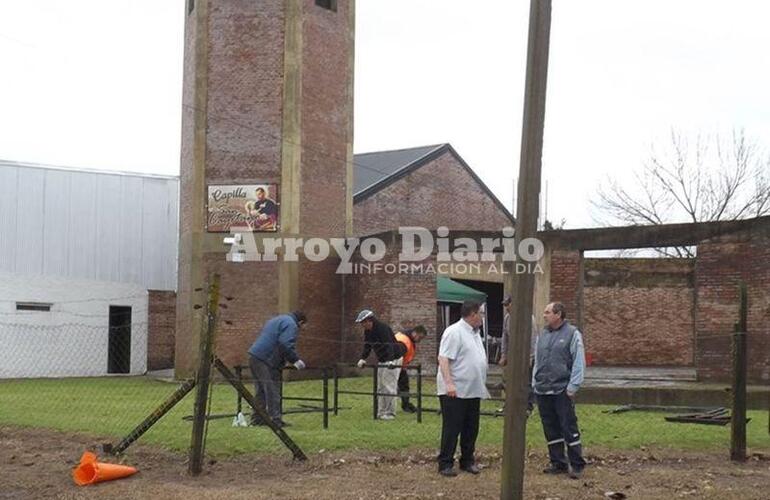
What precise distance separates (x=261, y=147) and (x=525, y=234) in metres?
17.4

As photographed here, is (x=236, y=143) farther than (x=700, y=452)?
Yes

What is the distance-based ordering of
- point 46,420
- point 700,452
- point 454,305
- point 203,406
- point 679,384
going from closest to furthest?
point 203,406 < point 700,452 < point 46,420 < point 679,384 < point 454,305

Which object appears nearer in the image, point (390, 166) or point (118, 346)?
point (118, 346)

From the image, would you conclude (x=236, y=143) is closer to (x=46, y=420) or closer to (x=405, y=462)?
(x=46, y=420)

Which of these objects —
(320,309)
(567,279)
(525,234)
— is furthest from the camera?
(320,309)

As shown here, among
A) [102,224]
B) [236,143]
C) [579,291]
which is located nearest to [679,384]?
[579,291]

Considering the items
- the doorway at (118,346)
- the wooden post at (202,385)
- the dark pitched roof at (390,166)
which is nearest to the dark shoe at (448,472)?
the wooden post at (202,385)

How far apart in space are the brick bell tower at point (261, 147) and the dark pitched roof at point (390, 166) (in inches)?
248

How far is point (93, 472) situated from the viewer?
28.6 ft

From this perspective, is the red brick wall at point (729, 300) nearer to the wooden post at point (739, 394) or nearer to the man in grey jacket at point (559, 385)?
the wooden post at point (739, 394)

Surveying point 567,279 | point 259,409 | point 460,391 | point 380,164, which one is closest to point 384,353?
point 259,409

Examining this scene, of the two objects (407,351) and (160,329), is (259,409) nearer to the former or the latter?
(407,351)

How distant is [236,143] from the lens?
2403 centimetres

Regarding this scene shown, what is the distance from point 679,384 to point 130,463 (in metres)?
11.6
